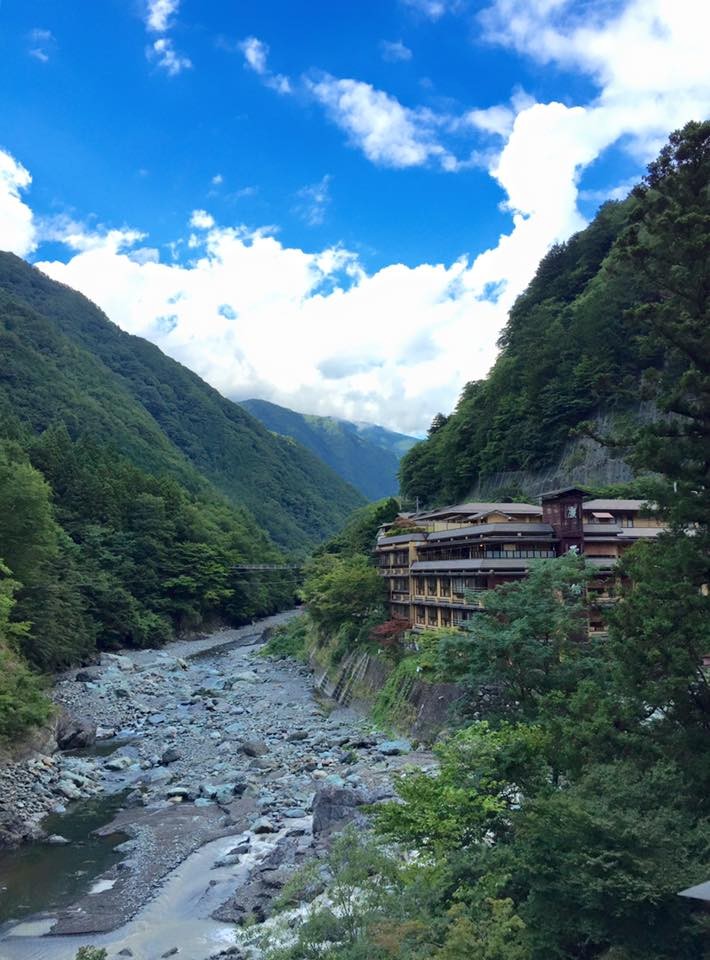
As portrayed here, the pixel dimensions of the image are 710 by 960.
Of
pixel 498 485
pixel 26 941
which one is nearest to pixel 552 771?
pixel 26 941

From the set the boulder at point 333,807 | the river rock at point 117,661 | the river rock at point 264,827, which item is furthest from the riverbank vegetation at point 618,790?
the river rock at point 117,661

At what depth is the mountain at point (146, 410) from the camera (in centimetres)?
10338

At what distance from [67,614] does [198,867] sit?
30.2 meters

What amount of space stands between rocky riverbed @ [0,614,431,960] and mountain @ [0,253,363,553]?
69906 mm

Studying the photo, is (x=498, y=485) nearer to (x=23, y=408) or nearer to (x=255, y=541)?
(x=255, y=541)

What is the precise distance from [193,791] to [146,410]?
135839mm

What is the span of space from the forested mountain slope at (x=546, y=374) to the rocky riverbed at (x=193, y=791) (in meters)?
24.8

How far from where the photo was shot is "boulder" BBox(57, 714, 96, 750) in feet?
93.9

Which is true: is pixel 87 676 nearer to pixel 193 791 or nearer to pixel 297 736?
pixel 297 736

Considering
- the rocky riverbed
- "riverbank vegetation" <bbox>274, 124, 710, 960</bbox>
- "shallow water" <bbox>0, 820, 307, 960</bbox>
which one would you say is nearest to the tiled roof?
the rocky riverbed

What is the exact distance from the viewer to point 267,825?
19.8 m

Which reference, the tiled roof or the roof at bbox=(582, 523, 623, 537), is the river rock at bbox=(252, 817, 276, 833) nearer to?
the roof at bbox=(582, 523, 623, 537)

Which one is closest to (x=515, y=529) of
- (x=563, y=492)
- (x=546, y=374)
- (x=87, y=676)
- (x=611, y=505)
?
(x=563, y=492)

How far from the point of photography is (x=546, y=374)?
52469 mm
